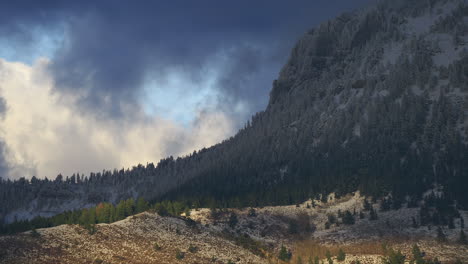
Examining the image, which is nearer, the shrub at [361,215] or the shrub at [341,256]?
the shrub at [341,256]

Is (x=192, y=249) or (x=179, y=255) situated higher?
(x=192, y=249)

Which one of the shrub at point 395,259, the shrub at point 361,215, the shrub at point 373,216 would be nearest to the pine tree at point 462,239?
the shrub at point 395,259

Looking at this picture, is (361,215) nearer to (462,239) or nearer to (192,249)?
(462,239)

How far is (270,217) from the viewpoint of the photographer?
585ft

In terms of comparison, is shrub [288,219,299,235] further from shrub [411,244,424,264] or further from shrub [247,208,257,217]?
shrub [411,244,424,264]

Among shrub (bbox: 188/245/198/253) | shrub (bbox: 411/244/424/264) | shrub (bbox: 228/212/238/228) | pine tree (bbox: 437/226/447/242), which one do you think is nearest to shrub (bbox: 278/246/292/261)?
shrub (bbox: 188/245/198/253)

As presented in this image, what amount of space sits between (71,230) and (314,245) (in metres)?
66.3

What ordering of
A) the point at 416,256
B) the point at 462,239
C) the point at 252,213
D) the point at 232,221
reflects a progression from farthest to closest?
the point at 252,213, the point at 232,221, the point at 462,239, the point at 416,256

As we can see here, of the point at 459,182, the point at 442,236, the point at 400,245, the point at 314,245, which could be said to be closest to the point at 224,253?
the point at 314,245

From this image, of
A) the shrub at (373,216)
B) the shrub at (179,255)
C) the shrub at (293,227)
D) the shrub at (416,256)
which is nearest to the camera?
the shrub at (416,256)

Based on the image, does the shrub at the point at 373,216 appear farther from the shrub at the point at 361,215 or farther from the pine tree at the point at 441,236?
the pine tree at the point at 441,236

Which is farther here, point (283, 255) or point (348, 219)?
point (348, 219)

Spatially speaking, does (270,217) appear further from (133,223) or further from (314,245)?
(133,223)

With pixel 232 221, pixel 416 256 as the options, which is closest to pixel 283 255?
pixel 232 221
